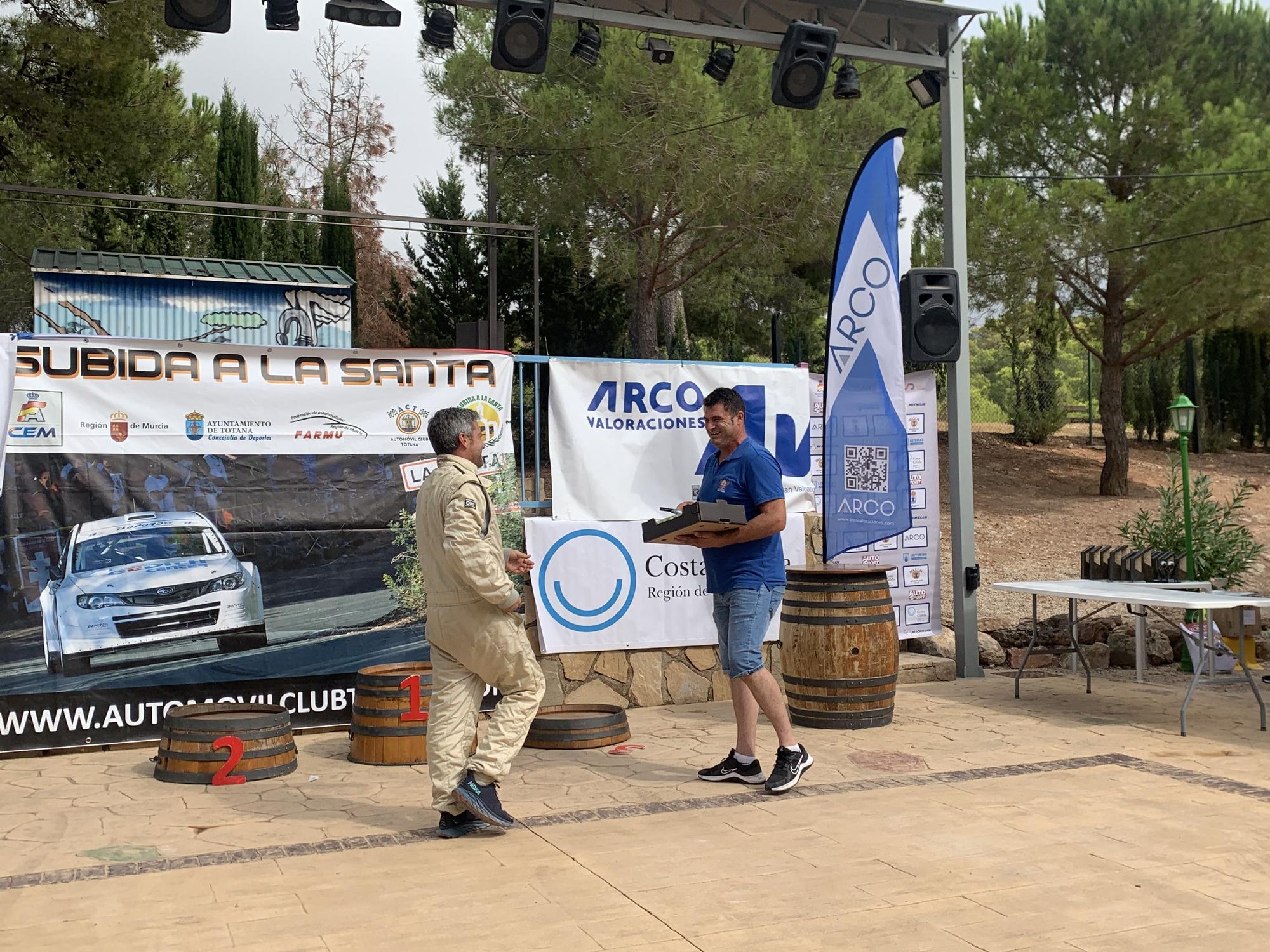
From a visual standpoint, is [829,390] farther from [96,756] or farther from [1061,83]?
[1061,83]

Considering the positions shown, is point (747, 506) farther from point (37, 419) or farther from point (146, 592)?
point (37, 419)

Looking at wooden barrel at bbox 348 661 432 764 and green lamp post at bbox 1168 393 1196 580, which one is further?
green lamp post at bbox 1168 393 1196 580

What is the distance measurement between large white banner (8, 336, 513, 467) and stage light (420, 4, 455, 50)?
8.71ft

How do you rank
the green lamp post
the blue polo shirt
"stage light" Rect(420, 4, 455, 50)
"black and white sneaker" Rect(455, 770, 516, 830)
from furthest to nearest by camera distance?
the green lamp post
"stage light" Rect(420, 4, 455, 50)
the blue polo shirt
"black and white sneaker" Rect(455, 770, 516, 830)

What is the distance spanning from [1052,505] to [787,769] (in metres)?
14.9

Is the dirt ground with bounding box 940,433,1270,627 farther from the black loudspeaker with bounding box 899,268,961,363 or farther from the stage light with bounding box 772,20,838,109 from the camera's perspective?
the stage light with bounding box 772,20,838,109

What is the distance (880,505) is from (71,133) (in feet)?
35.8

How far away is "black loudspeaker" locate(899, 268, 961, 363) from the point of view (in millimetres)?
8648

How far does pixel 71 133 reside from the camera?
45.8 feet

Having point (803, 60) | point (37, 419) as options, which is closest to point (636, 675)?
point (37, 419)

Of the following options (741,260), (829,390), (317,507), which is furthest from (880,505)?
(741,260)

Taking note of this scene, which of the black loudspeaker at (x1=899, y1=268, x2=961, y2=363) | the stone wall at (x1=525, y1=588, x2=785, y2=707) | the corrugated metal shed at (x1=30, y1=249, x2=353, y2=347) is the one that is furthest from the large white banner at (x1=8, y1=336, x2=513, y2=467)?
the corrugated metal shed at (x1=30, y1=249, x2=353, y2=347)

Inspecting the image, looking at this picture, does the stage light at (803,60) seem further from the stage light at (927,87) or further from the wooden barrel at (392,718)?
the wooden barrel at (392,718)

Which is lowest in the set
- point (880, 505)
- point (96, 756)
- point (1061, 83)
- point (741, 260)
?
point (96, 756)
